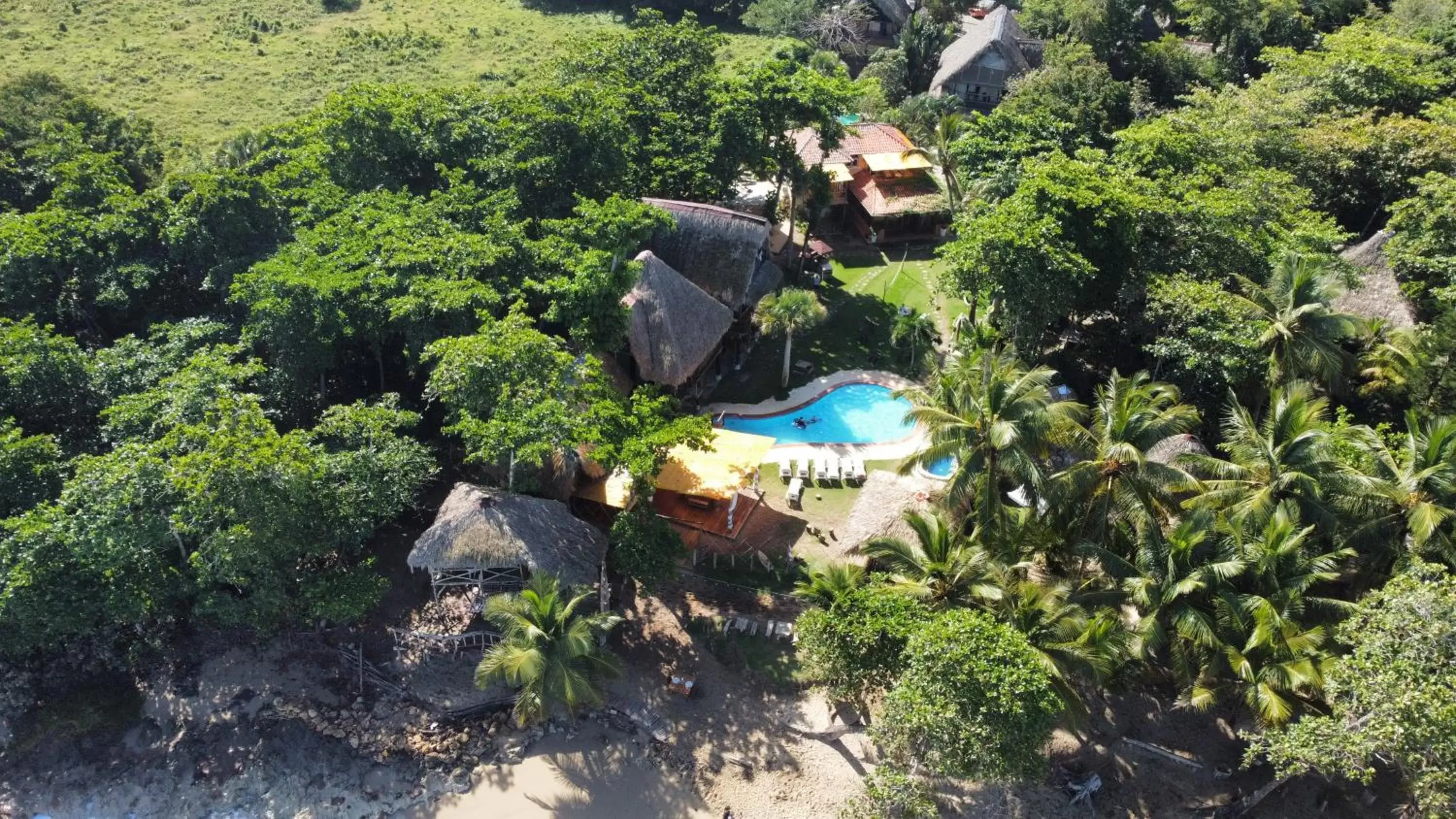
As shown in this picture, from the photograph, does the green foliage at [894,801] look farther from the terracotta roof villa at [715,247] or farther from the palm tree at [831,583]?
the terracotta roof villa at [715,247]

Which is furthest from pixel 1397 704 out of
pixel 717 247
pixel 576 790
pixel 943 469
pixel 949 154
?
pixel 949 154

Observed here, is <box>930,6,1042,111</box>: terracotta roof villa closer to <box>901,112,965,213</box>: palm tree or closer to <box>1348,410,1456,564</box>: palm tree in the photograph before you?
<box>901,112,965,213</box>: palm tree

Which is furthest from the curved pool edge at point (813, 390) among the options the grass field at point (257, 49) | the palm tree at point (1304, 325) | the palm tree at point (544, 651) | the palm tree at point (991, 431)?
the grass field at point (257, 49)

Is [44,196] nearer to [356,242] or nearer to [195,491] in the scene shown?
[356,242]

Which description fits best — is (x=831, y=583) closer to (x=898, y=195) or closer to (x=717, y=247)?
(x=717, y=247)

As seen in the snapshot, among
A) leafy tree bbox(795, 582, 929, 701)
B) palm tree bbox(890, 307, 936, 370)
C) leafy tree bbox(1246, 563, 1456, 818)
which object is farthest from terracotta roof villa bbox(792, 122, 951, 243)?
leafy tree bbox(1246, 563, 1456, 818)
